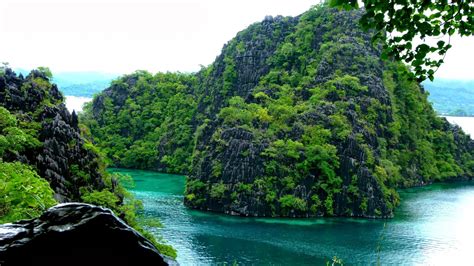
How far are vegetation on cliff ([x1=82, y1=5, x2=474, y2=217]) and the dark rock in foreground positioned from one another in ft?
131

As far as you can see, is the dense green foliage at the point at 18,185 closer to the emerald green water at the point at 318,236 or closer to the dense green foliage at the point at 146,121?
the emerald green water at the point at 318,236

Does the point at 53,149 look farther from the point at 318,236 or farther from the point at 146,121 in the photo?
the point at 146,121

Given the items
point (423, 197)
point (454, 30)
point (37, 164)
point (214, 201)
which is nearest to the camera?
point (454, 30)

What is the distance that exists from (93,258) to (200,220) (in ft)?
143

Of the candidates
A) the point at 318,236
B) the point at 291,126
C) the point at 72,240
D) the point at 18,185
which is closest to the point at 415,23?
the point at 72,240

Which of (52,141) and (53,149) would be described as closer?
(53,149)

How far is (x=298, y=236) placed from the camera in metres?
42.5

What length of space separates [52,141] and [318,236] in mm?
23439

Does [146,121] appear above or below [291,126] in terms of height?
above

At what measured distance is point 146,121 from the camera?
95938mm

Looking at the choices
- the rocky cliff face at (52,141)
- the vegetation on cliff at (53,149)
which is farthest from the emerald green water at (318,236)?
the rocky cliff face at (52,141)

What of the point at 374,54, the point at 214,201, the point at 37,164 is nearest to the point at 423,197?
the point at 374,54

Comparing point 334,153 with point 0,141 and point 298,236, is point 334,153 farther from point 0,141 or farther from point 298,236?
point 0,141

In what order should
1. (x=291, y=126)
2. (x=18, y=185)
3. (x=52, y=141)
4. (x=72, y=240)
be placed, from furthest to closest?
(x=291, y=126), (x=52, y=141), (x=18, y=185), (x=72, y=240)
